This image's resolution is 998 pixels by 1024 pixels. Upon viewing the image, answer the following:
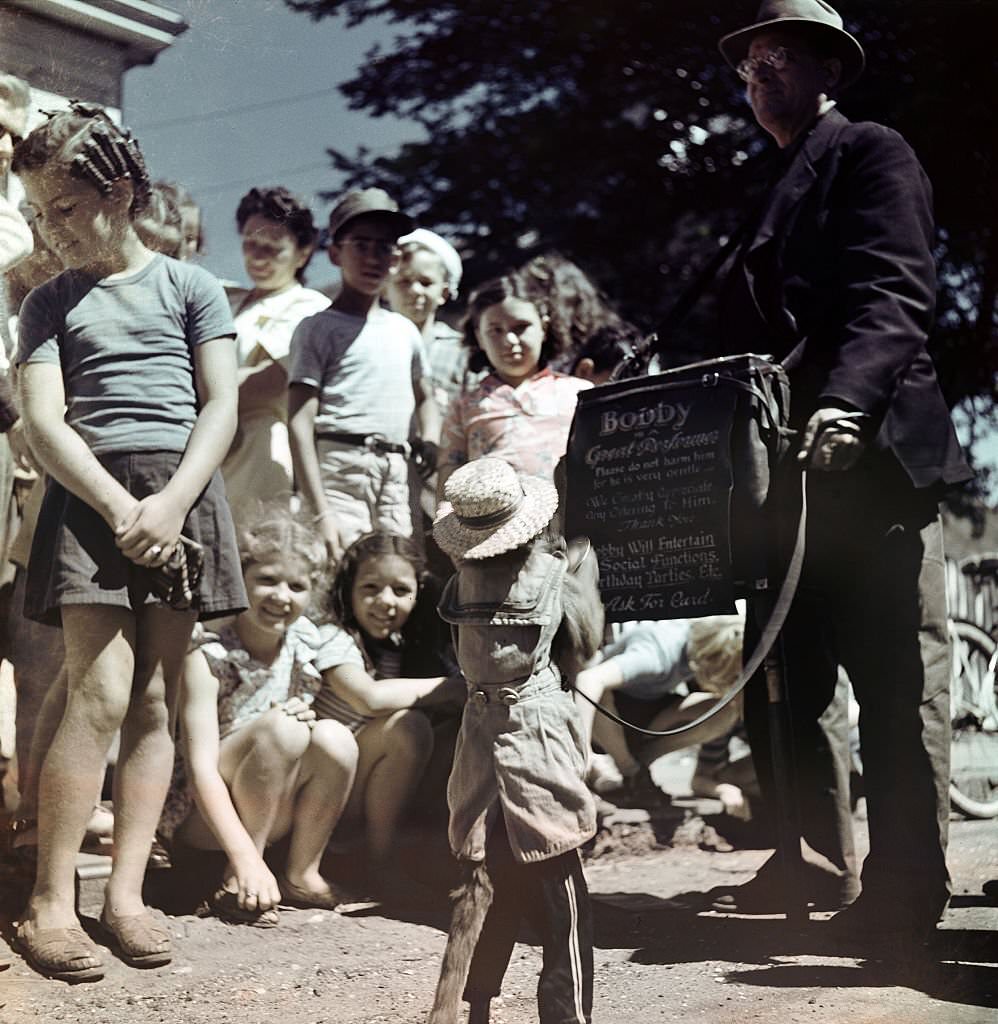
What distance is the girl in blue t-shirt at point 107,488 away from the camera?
325 cm

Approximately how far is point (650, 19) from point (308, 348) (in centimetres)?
143

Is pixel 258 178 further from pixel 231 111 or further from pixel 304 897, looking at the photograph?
pixel 304 897

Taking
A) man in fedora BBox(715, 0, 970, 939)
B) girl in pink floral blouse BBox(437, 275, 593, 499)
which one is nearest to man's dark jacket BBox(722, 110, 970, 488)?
man in fedora BBox(715, 0, 970, 939)

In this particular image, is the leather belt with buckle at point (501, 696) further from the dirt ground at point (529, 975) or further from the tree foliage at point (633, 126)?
the tree foliage at point (633, 126)

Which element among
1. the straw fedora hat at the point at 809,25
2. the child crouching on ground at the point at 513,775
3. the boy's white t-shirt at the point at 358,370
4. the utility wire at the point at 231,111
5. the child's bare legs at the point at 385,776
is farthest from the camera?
the boy's white t-shirt at the point at 358,370

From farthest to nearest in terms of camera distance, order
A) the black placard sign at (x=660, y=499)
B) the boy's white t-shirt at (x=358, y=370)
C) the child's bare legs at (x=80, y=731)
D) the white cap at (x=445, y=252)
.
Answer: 1. the white cap at (x=445, y=252)
2. the boy's white t-shirt at (x=358, y=370)
3. the black placard sign at (x=660, y=499)
4. the child's bare legs at (x=80, y=731)

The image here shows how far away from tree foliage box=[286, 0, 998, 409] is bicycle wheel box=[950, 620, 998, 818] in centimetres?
107

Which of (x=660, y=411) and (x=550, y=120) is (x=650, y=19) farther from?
(x=660, y=411)

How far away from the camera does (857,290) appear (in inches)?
141

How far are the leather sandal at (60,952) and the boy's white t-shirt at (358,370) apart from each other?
145 centimetres

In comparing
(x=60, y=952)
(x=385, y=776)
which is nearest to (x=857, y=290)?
(x=385, y=776)

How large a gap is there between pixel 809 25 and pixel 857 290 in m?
0.78

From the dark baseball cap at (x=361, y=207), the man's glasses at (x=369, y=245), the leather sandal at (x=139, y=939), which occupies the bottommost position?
the leather sandal at (x=139, y=939)

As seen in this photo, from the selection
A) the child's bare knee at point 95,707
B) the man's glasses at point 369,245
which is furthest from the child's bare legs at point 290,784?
the man's glasses at point 369,245
